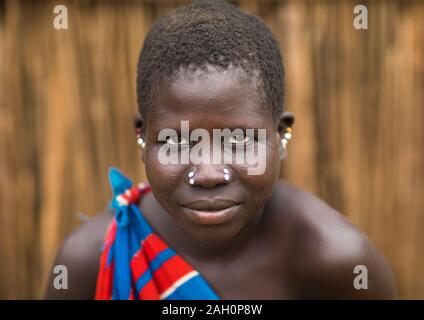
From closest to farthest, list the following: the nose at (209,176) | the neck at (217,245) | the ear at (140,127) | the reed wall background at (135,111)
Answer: the nose at (209,176) → the ear at (140,127) → the neck at (217,245) → the reed wall background at (135,111)

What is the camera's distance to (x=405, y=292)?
263cm

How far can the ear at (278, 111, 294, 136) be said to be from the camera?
1.72 metres

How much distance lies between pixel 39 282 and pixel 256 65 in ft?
5.22

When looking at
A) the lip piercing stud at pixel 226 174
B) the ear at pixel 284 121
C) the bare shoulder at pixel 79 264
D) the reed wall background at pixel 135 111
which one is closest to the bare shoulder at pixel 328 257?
the ear at pixel 284 121

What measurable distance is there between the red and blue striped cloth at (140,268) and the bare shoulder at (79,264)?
4cm

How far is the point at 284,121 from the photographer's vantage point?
1732 mm

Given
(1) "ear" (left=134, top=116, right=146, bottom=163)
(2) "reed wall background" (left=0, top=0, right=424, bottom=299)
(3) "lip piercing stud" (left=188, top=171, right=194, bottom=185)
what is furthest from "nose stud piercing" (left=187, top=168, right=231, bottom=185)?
(2) "reed wall background" (left=0, top=0, right=424, bottom=299)

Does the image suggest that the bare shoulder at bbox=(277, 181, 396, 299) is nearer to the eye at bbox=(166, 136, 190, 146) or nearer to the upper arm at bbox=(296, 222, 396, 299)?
the upper arm at bbox=(296, 222, 396, 299)

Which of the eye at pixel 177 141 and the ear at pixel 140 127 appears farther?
the ear at pixel 140 127

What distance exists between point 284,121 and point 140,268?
0.60 meters

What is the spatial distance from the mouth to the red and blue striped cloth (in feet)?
1.09

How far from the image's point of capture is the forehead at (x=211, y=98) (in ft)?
4.83

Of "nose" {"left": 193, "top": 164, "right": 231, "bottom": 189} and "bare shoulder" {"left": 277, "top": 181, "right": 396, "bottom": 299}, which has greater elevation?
"nose" {"left": 193, "top": 164, "right": 231, "bottom": 189}

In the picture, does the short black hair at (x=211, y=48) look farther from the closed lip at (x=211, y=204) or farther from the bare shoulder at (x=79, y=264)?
the bare shoulder at (x=79, y=264)
